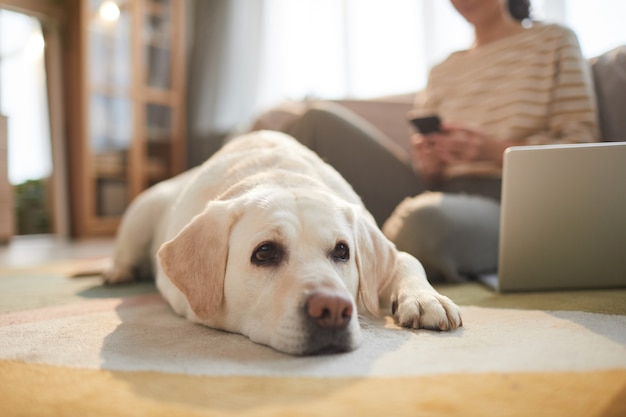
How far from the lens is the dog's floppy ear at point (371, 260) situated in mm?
1523

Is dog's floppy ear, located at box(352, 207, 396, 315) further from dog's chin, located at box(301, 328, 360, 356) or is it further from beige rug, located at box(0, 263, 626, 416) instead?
dog's chin, located at box(301, 328, 360, 356)

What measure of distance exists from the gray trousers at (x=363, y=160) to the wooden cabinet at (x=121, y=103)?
14.3ft

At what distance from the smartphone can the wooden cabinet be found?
15.9 feet

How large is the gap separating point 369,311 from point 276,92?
524cm

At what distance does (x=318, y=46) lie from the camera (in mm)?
5965

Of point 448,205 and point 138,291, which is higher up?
point 448,205

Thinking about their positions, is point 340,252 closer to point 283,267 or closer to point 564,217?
point 283,267

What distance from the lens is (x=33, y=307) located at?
1.95 meters

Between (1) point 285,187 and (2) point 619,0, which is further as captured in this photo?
(2) point 619,0

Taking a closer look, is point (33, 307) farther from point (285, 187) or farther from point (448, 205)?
point (448, 205)

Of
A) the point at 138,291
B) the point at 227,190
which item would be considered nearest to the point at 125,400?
the point at 227,190

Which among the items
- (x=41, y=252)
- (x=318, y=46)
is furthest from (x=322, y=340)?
(x=318, y=46)

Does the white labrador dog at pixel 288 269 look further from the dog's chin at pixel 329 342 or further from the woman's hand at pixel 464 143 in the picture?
the woman's hand at pixel 464 143

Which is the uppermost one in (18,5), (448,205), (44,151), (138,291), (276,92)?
(18,5)
